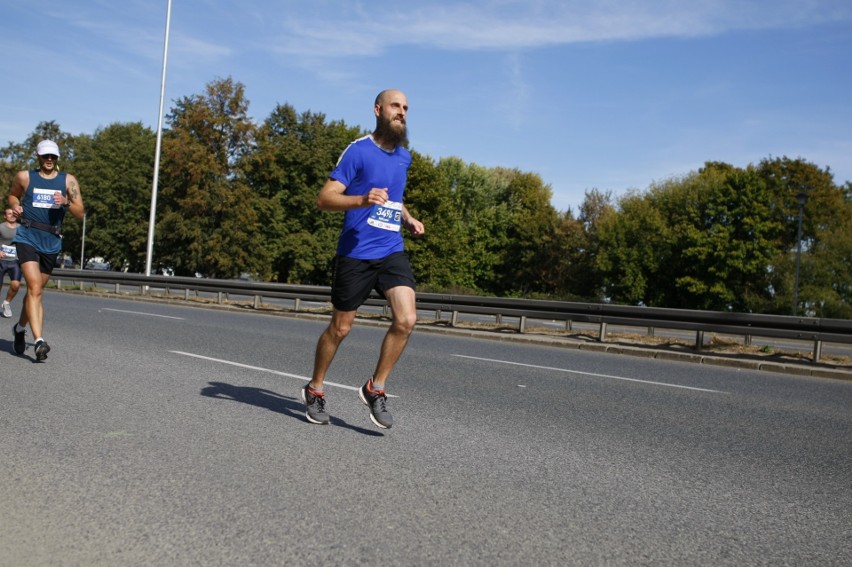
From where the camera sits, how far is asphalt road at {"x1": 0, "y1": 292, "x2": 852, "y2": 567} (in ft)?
10.3

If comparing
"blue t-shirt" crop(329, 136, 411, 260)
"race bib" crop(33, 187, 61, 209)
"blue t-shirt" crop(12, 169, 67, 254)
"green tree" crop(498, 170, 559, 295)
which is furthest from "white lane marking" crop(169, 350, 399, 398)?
"green tree" crop(498, 170, 559, 295)

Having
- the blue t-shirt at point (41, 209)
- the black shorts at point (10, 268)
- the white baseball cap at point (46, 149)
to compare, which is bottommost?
the black shorts at point (10, 268)

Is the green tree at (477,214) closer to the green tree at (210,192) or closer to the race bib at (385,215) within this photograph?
the green tree at (210,192)

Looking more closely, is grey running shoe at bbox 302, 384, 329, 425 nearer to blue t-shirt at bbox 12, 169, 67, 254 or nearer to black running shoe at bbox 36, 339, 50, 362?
black running shoe at bbox 36, 339, 50, 362

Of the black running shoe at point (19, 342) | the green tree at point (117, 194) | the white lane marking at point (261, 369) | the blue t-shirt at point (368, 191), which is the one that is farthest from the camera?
the green tree at point (117, 194)

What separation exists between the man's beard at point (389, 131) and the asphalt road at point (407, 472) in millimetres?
1900

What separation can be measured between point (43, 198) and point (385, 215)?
4.42 meters

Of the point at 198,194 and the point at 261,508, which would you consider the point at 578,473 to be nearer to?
the point at 261,508

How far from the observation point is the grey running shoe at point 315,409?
5.41m

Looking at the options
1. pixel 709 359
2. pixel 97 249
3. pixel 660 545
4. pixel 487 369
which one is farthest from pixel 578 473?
pixel 97 249

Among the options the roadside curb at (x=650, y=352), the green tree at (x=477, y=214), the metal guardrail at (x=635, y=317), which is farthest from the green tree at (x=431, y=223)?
the roadside curb at (x=650, y=352)

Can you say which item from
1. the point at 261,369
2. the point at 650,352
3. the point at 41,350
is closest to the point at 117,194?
the point at 650,352

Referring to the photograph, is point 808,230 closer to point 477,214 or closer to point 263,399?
point 477,214

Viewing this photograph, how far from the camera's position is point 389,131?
17.1ft
